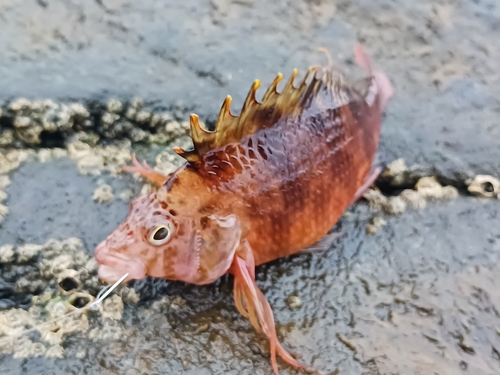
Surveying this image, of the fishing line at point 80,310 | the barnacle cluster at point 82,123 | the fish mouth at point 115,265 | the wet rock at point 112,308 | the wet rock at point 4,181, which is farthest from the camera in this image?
the barnacle cluster at point 82,123

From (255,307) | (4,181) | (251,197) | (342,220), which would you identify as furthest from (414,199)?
(4,181)

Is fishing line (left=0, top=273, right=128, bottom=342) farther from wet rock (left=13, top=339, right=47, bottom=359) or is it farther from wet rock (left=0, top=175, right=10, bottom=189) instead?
wet rock (left=0, top=175, right=10, bottom=189)

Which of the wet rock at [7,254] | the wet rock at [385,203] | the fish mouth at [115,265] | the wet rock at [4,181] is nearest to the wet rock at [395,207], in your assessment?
the wet rock at [385,203]

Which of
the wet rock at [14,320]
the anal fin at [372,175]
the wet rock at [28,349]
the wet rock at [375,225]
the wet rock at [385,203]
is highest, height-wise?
the anal fin at [372,175]

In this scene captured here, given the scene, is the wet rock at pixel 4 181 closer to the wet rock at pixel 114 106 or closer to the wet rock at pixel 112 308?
A: the wet rock at pixel 114 106

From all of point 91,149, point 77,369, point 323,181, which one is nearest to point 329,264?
point 323,181

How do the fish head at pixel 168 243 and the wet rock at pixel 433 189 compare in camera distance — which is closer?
the fish head at pixel 168 243

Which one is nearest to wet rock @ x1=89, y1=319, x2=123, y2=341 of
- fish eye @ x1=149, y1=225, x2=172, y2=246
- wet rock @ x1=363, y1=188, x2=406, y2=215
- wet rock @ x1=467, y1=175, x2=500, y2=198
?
fish eye @ x1=149, y1=225, x2=172, y2=246

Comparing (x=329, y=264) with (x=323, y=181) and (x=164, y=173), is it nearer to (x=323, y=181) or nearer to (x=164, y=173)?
(x=323, y=181)
